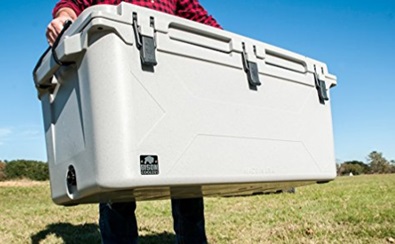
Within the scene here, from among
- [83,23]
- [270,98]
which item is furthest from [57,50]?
[270,98]

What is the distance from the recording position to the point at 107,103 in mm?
1299

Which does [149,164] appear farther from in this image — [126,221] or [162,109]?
[126,221]

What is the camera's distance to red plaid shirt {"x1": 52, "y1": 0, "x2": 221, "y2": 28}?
1.82m

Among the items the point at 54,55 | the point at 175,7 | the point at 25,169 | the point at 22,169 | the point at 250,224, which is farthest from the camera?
the point at 22,169

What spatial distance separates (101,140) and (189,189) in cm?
41

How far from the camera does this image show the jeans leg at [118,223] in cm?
202

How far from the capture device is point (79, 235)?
366 centimetres

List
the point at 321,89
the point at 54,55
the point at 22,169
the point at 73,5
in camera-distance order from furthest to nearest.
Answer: the point at 22,169, the point at 321,89, the point at 73,5, the point at 54,55

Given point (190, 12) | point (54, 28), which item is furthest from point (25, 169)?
point (54, 28)

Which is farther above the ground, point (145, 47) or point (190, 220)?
point (145, 47)

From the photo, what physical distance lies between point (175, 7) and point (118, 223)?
1.00 meters

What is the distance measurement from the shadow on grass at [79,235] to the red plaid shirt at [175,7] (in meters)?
1.67

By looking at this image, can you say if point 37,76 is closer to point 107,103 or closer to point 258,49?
point 107,103

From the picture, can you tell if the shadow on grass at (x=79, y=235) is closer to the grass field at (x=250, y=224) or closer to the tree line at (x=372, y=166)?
the grass field at (x=250, y=224)
